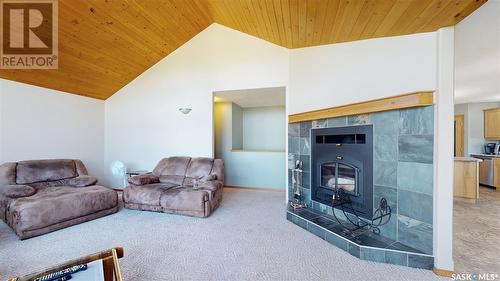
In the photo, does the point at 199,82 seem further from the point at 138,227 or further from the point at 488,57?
the point at 488,57

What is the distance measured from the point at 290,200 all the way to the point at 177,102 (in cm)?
323

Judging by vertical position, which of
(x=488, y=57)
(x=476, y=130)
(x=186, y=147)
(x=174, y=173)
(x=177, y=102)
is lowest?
(x=174, y=173)

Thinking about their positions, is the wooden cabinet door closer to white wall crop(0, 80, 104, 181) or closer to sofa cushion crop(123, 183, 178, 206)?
sofa cushion crop(123, 183, 178, 206)

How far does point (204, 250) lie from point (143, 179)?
207 cm

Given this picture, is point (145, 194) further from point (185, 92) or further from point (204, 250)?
point (185, 92)

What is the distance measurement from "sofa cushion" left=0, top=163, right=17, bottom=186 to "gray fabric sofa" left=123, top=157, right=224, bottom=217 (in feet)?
4.80

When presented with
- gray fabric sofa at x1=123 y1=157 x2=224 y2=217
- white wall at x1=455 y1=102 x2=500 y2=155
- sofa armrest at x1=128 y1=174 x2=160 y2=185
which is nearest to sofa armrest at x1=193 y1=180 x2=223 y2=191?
gray fabric sofa at x1=123 y1=157 x2=224 y2=217

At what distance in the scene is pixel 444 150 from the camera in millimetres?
1847

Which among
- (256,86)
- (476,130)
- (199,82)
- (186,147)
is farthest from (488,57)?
(186,147)

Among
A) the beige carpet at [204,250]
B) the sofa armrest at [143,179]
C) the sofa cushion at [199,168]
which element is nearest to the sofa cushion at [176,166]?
the sofa cushion at [199,168]

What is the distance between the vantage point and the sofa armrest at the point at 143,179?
3566 mm

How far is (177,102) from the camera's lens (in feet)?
15.1

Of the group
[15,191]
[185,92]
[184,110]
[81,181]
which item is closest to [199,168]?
[184,110]

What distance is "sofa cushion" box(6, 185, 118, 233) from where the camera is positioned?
96.4 inches
